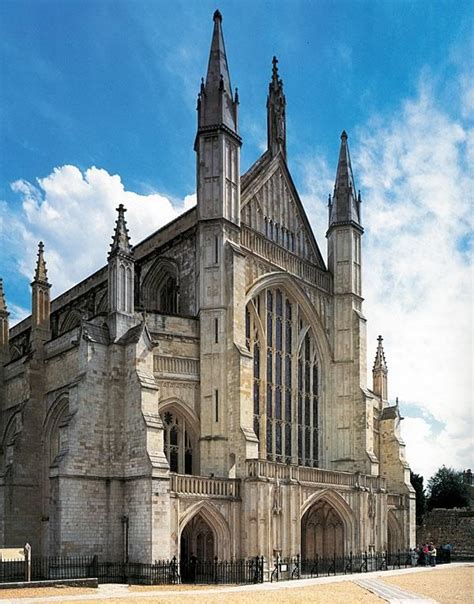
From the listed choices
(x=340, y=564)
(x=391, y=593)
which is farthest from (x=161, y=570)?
(x=340, y=564)

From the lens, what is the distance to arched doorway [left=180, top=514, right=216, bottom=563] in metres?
32.2

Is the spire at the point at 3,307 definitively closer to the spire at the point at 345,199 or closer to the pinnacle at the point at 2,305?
the pinnacle at the point at 2,305

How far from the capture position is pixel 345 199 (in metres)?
46.8

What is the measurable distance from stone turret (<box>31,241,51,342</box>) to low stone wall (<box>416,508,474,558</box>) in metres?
30.5

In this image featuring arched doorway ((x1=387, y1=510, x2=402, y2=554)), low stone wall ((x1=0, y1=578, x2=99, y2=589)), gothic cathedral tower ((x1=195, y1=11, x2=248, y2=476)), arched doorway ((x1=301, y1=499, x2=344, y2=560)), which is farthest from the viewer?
arched doorway ((x1=387, y1=510, x2=402, y2=554))

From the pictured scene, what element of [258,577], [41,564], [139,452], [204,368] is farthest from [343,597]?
[204,368]

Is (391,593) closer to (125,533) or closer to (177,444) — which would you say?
(125,533)

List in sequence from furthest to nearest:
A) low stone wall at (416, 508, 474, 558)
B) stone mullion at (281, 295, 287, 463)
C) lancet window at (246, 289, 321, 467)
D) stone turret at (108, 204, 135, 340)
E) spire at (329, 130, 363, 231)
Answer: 1. low stone wall at (416, 508, 474, 558)
2. spire at (329, 130, 363, 231)
3. stone mullion at (281, 295, 287, 463)
4. lancet window at (246, 289, 321, 467)
5. stone turret at (108, 204, 135, 340)

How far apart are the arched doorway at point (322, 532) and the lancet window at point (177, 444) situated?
6.50m

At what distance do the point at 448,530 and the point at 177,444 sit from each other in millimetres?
27658

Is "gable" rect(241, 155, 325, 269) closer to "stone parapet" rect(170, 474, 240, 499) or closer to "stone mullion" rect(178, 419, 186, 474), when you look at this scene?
"stone mullion" rect(178, 419, 186, 474)

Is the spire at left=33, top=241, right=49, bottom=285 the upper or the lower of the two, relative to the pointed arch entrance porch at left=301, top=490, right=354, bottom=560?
upper

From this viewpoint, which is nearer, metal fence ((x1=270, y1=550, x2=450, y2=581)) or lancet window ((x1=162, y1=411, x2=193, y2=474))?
metal fence ((x1=270, y1=550, x2=450, y2=581))

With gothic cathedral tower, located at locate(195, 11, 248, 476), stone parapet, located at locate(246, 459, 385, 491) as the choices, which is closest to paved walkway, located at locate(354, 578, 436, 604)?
stone parapet, located at locate(246, 459, 385, 491)
